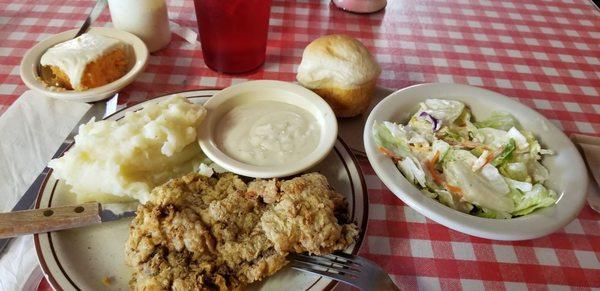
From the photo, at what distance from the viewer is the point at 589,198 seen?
5.40 feet

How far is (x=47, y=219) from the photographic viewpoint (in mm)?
1312

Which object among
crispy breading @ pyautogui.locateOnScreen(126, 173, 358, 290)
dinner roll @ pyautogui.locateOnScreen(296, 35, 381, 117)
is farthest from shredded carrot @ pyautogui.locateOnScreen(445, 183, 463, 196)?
dinner roll @ pyautogui.locateOnScreen(296, 35, 381, 117)

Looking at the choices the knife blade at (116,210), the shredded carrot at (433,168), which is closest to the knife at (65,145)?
the knife blade at (116,210)

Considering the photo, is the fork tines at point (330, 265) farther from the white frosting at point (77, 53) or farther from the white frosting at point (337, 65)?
the white frosting at point (77, 53)

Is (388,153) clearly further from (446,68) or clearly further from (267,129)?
(446,68)

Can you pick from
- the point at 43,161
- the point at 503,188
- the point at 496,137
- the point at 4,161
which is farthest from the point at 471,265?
the point at 4,161

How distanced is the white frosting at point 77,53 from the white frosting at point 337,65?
888 millimetres

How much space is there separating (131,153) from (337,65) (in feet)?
2.91

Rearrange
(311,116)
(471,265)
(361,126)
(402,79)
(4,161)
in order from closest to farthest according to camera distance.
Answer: (471,265), (4,161), (311,116), (361,126), (402,79)

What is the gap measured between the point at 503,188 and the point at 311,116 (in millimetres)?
769

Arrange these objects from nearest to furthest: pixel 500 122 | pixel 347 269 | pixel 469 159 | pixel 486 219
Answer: pixel 347 269 < pixel 486 219 < pixel 469 159 < pixel 500 122

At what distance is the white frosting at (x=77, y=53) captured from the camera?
5.91 ft

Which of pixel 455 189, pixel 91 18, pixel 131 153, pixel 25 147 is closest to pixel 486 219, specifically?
pixel 455 189

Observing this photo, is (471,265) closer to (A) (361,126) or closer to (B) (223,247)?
(A) (361,126)
